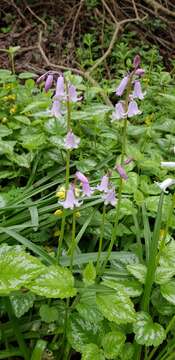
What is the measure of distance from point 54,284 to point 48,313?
10.0 inches

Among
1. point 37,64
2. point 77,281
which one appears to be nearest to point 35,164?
point 77,281

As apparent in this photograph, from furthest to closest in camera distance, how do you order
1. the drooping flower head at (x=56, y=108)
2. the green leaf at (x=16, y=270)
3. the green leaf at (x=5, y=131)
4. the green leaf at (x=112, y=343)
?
the green leaf at (x=5, y=131) < the green leaf at (x=112, y=343) < the drooping flower head at (x=56, y=108) < the green leaf at (x=16, y=270)

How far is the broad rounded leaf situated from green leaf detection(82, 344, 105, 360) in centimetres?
27

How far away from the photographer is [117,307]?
57.1 inches

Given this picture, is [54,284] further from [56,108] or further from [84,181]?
[56,108]

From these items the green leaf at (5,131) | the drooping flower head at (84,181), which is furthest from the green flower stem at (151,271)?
the green leaf at (5,131)

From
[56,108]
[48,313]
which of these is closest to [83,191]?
[56,108]

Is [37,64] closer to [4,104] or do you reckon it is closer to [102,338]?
[4,104]

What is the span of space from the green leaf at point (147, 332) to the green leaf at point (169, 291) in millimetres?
94

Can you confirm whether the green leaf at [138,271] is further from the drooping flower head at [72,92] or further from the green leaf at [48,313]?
the drooping flower head at [72,92]

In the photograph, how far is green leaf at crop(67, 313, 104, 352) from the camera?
1.57 metres

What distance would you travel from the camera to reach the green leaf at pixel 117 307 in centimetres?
141

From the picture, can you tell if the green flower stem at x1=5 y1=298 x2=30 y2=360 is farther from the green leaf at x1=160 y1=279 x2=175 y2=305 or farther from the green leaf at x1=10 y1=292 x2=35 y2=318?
the green leaf at x1=160 y1=279 x2=175 y2=305

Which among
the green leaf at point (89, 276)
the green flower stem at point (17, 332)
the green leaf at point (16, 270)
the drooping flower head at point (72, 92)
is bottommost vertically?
the green flower stem at point (17, 332)
